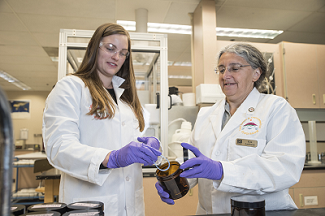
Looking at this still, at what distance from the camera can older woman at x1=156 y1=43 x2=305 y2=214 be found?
3.07 feet

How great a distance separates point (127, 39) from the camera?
51.3 inches

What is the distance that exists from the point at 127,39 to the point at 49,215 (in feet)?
3.17

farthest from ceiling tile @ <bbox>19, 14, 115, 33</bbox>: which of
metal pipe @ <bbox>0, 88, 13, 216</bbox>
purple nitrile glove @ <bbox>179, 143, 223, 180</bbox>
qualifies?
metal pipe @ <bbox>0, 88, 13, 216</bbox>

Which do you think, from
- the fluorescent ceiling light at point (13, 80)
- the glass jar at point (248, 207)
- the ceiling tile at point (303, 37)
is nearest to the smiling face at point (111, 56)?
the glass jar at point (248, 207)

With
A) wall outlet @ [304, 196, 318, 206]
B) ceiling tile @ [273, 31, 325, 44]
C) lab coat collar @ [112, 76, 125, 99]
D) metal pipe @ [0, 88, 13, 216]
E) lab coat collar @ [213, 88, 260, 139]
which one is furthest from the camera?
ceiling tile @ [273, 31, 325, 44]

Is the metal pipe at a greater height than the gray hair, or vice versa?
the gray hair

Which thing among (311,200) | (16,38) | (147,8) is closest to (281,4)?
(147,8)

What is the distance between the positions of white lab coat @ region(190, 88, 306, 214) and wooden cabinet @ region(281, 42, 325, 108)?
6.85ft

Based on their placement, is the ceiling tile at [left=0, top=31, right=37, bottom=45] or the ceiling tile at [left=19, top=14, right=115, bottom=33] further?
the ceiling tile at [left=0, top=31, right=37, bottom=45]

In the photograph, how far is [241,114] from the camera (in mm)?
1192

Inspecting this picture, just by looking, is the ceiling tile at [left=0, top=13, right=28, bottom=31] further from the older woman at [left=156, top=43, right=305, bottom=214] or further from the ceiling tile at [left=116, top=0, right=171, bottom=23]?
the older woman at [left=156, top=43, right=305, bottom=214]

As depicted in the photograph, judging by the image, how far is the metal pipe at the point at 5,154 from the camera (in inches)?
9.7

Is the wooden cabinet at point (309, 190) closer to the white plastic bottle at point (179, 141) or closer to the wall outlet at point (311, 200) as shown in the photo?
the wall outlet at point (311, 200)

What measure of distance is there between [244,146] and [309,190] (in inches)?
74.3
